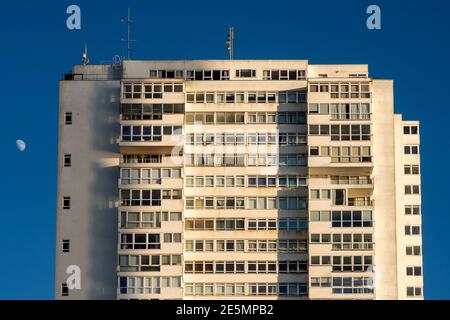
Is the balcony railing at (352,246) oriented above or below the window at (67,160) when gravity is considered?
below

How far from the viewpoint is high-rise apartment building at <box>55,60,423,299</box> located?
119312 mm

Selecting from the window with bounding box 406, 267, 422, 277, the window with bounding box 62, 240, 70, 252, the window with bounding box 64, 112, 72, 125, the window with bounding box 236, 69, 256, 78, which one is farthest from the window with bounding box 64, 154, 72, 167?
the window with bounding box 406, 267, 422, 277

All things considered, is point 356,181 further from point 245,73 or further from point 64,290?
point 64,290

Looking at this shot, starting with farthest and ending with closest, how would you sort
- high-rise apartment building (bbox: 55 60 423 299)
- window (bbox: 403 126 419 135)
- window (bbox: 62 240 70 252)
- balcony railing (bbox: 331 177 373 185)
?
1. window (bbox: 403 126 419 135)
2. balcony railing (bbox: 331 177 373 185)
3. window (bbox: 62 240 70 252)
4. high-rise apartment building (bbox: 55 60 423 299)

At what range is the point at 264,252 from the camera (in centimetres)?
12156

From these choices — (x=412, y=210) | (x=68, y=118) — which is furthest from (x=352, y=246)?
(x=68, y=118)

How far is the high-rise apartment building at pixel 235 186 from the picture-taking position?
119 meters

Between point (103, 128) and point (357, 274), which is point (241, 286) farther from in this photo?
point (103, 128)

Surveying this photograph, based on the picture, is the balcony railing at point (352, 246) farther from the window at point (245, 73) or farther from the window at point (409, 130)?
the window at point (245, 73)

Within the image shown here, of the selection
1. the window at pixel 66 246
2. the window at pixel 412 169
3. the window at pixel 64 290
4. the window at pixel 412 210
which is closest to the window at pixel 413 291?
the window at pixel 412 210

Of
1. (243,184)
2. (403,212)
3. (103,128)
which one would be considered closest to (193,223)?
(243,184)

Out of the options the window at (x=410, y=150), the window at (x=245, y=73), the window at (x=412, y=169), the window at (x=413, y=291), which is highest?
the window at (x=245, y=73)

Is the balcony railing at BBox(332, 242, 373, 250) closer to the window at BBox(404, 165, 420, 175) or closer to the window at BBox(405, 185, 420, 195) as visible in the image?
the window at BBox(405, 185, 420, 195)

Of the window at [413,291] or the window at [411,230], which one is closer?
the window at [413,291]
